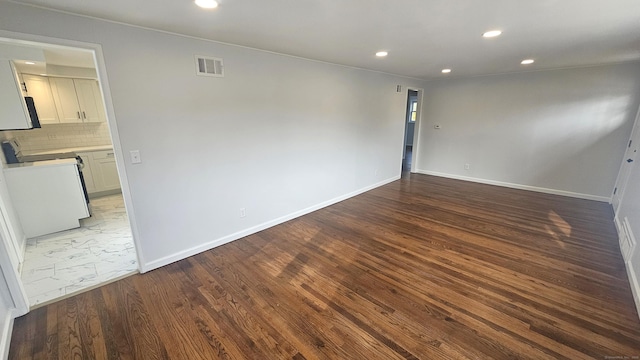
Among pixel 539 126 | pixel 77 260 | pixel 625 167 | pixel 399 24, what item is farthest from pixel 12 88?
pixel 625 167

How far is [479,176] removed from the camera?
5930 mm

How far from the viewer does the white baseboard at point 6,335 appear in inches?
65.1

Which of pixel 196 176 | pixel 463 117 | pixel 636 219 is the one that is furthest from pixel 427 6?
pixel 463 117

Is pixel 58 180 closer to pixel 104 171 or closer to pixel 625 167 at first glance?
pixel 104 171

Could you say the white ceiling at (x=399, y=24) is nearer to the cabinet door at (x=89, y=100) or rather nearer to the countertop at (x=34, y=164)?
the countertop at (x=34, y=164)

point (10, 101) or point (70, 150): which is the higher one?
point (10, 101)

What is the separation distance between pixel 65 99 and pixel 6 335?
4385 millimetres

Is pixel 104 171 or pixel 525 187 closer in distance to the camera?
pixel 104 171

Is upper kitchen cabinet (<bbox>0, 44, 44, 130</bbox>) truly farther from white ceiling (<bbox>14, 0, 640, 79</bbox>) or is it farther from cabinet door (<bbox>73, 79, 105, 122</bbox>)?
cabinet door (<bbox>73, 79, 105, 122</bbox>)

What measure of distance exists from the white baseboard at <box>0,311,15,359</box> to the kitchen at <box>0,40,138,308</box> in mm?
201

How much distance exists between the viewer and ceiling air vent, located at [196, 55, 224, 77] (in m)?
2.59

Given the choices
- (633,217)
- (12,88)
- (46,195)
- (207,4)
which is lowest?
(633,217)

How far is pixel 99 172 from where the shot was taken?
15.4 feet

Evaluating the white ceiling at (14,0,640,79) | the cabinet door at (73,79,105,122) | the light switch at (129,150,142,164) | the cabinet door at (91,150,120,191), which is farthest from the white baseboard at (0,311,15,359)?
the cabinet door at (73,79,105,122)
